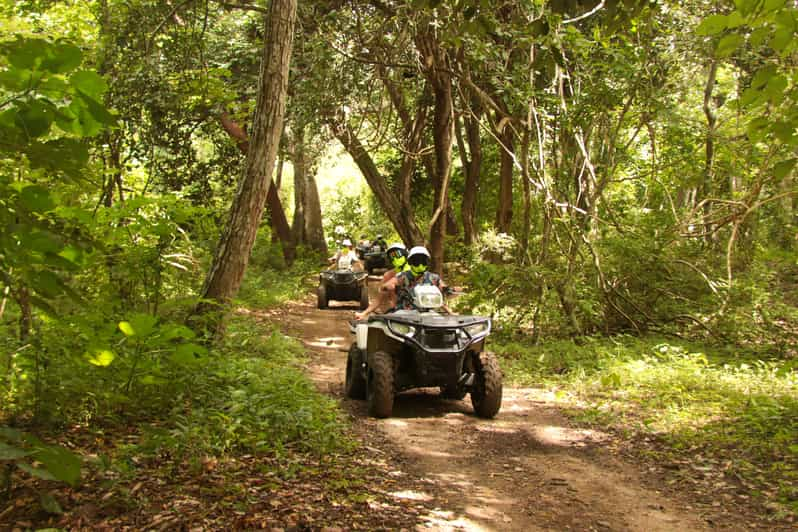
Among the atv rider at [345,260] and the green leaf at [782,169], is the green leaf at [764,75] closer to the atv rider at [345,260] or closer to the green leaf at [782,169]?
the green leaf at [782,169]

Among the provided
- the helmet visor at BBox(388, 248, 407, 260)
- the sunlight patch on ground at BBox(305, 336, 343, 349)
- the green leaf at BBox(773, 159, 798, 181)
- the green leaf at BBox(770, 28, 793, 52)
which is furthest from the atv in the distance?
the green leaf at BBox(770, 28, 793, 52)

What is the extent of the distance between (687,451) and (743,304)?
6285 mm

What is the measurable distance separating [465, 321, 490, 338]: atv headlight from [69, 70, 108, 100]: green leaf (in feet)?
16.5

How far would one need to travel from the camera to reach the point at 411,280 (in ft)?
28.6

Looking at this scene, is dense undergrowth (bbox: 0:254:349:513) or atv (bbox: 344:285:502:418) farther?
atv (bbox: 344:285:502:418)

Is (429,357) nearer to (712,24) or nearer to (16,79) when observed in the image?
(712,24)

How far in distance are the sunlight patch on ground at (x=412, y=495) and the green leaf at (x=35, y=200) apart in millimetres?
3277

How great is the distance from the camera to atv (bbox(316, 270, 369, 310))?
58.2 feet

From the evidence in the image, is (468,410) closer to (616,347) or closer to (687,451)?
(687,451)

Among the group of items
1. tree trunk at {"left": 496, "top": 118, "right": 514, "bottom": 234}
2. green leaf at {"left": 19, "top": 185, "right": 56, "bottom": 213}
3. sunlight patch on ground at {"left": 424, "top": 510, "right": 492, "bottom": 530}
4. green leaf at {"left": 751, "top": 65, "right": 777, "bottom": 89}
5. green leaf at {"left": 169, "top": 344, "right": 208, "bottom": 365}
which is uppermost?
tree trunk at {"left": 496, "top": 118, "right": 514, "bottom": 234}

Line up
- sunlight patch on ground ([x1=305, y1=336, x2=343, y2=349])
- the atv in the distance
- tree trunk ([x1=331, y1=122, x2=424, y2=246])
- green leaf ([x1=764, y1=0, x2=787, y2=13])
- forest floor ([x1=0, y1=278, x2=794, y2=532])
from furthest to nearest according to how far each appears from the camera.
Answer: the atv in the distance
tree trunk ([x1=331, y1=122, x2=424, y2=246])
sunlight patch on ground ([x1=305, y1=336, x2=343, y2=349])
forest floor ([x1=0, y1=278, x2=794, y2=532])
green leaf ([x1=764, y1=0, x2=787, y2=13])

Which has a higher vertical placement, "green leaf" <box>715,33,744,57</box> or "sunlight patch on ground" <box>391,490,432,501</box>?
"green leaf" <box>715,33,744,57</box>

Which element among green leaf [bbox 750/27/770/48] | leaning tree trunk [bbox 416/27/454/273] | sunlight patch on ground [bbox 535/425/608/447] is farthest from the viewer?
leaning tree trunk [bbox 416/27/454/273]

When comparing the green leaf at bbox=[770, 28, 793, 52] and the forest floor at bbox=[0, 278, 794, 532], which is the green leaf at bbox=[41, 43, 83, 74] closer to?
the forest floor at bbox=[0, 278, 794, 532]
